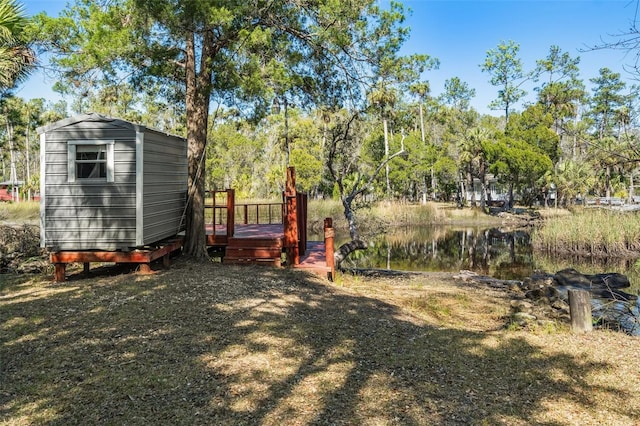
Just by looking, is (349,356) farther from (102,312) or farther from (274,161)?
(274,161)

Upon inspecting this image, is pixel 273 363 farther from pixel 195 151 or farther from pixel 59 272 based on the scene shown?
pixel 195 151

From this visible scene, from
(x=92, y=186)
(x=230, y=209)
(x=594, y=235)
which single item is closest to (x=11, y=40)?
(x=92, y=186)

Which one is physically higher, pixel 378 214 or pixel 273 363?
pixel 378 214

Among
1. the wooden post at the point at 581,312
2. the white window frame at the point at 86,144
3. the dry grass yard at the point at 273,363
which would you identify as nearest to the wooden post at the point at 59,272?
the dry grass yard at the point at 273,363

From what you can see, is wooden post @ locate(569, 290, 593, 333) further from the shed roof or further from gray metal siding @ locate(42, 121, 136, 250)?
the shed roof

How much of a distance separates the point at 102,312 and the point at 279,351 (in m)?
2.93

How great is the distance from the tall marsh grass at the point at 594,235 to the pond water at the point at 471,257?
2.59 feet

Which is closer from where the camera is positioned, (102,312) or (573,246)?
(102,312)

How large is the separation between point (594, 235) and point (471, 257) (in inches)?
210

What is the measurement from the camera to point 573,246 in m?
20.2

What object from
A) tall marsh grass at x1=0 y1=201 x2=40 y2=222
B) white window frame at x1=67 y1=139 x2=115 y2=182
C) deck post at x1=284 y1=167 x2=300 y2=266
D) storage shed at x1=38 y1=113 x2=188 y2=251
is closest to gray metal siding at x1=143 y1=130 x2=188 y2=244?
storage shed at x1=38 y1=113 x2=188 y2=251

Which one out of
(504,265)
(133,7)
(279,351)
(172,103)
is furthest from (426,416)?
(504,265)

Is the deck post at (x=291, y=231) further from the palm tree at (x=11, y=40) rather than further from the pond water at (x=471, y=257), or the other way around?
the pond water at (x=471, y=257)

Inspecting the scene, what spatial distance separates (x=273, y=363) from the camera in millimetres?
4895
